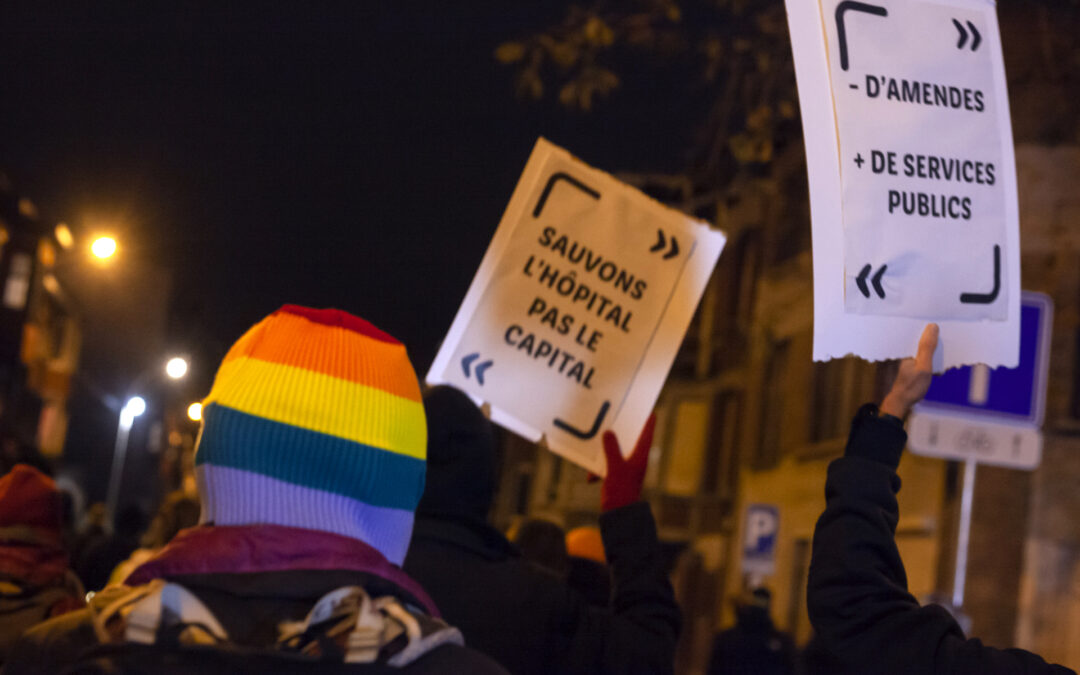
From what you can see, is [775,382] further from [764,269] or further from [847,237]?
[847,237]

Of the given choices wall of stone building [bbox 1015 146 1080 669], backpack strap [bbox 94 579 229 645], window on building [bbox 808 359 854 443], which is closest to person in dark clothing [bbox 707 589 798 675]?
wall of stone building [bbox 1015 146 1080 669]

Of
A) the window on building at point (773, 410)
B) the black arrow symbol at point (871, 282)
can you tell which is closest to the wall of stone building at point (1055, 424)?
the window on building at point (773, 410)

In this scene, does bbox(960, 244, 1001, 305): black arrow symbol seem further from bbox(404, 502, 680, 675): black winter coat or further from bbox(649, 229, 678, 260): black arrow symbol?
bbox(649, 229, 678, 260): black arrow symbol

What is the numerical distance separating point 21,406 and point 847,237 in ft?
188

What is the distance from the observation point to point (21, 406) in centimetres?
5644

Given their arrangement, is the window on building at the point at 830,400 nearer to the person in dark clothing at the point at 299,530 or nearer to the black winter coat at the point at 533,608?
the black winter coat at the point at 533,608

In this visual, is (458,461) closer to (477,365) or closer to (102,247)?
(477,365)

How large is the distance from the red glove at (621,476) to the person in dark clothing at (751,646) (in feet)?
22.3

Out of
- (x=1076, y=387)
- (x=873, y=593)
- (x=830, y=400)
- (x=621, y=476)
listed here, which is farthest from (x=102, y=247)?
(x=873, y=593)

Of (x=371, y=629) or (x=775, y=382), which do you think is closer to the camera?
(x=371, y=629)

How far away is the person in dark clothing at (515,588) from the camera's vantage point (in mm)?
3637

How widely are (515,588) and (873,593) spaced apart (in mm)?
1190

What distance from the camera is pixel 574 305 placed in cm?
550

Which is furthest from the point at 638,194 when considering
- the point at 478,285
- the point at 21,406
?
the point at 21,406
